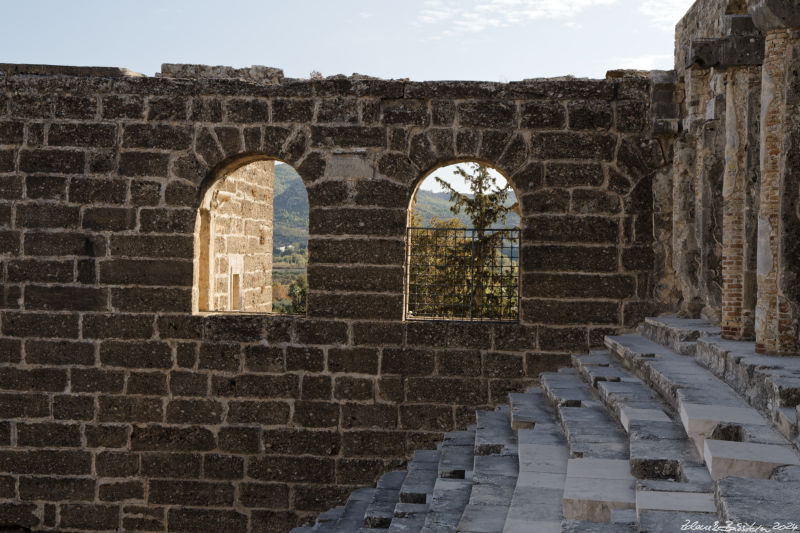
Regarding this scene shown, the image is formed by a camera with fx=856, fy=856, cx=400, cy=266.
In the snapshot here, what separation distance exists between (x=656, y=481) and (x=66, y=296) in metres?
5.94

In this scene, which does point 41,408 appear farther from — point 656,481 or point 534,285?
point 656,481

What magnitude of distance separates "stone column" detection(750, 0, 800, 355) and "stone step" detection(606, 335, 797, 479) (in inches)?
21.5

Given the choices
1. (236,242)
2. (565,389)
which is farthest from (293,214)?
(565,389)

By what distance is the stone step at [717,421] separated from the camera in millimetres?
3574

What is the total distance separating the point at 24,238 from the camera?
26.1 feet

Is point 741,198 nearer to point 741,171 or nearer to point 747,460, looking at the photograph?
point 741,171

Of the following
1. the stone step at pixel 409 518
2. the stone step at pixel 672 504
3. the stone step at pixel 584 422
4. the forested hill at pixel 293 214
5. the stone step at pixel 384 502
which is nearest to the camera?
the stone step at pixel 672 504

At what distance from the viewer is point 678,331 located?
6.53 meters

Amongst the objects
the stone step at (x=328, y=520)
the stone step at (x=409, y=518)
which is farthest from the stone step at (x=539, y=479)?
the stone step at (x=328, y=520)

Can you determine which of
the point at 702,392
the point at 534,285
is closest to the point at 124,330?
the point at 534,285

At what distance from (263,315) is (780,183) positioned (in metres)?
4.47

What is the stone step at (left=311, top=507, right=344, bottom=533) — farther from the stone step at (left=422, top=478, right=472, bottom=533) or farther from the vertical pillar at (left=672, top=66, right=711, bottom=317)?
the vertical pillar at (left=672, top=66, right=711, bottom=317)

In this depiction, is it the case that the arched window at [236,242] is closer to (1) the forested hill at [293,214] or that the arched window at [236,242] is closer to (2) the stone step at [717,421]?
(2) the stone step at [717,421]

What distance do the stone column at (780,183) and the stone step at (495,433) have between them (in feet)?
5.56
